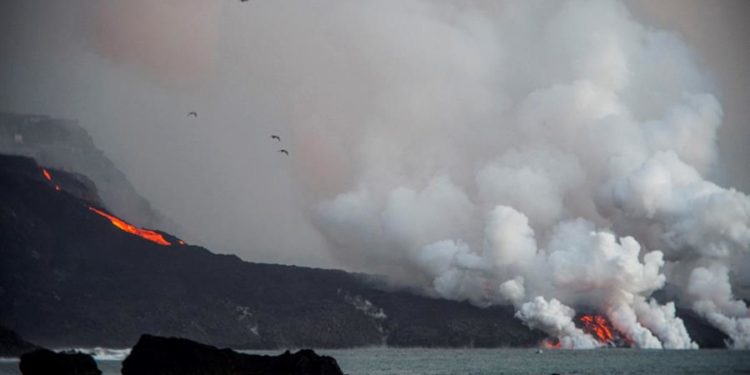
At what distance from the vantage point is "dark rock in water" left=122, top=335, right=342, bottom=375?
14750 centimetres

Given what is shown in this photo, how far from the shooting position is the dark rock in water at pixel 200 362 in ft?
484

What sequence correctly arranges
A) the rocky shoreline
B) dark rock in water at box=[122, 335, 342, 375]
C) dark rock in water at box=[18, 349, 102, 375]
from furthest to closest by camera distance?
dark rock in water at box=[18, 349, 102, 375] → the rocky shoreline → dark rock in water at box=[122, 335, 342, 375]

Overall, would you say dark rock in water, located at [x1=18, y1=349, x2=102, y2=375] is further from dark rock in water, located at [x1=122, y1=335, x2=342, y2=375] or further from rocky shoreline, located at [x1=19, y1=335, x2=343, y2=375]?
dark rock in water, located at [x1=122, y1=335, x2=342, y2=375]

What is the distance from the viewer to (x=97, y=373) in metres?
163

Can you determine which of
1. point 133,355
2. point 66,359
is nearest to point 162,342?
point 133,355

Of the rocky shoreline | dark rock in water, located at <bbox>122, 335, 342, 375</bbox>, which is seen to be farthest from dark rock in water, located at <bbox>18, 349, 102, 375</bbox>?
dark rock in water, located at <bbox>122, 335, 342, 375</bbox>

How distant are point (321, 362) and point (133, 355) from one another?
2888 centimetres

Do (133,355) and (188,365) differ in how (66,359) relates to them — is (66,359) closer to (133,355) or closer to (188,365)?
(133,355)

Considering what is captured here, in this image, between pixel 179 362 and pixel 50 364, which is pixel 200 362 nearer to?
pixel 179 362

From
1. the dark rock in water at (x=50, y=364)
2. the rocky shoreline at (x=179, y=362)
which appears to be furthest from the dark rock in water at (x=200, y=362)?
the dark rock in water at (x=50, y=364)

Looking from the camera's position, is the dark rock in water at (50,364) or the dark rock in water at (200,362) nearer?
the dark rock in water at (200,362)

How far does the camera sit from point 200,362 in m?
147

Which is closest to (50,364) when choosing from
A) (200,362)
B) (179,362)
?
(179,362)

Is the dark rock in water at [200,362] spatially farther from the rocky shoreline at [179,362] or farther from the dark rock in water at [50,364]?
the dark rock in water at [50,364]
